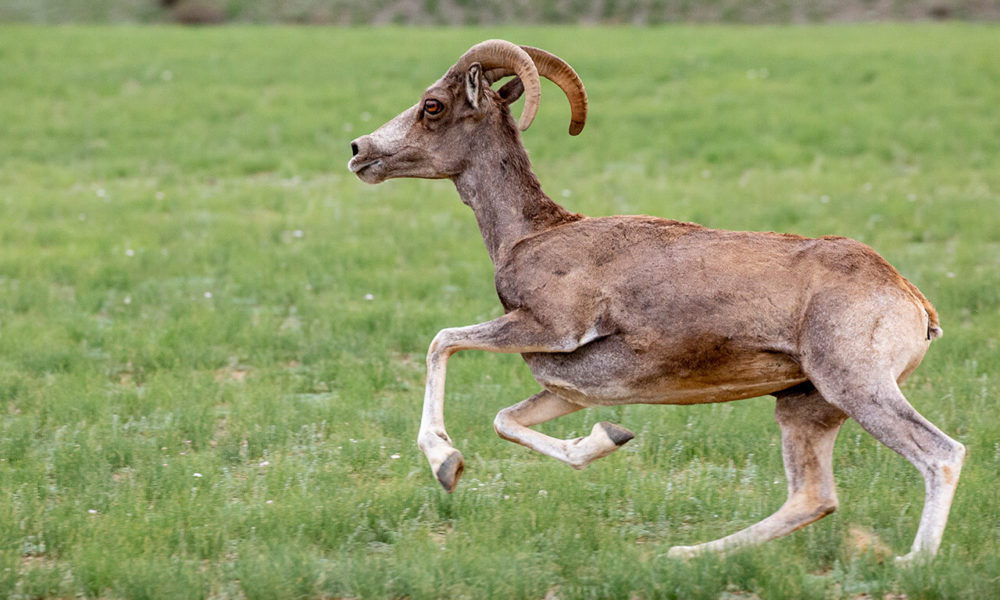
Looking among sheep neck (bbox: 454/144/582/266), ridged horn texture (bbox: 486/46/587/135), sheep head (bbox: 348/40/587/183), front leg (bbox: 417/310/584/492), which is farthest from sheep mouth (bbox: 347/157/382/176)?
front leg (bbox: 417/310/584/492)

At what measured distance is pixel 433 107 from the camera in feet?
22.3

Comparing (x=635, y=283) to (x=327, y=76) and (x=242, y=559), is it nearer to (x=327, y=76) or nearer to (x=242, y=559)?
(x=242, y=559)

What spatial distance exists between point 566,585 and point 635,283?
4.90 feet

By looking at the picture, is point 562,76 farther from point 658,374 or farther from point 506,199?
point 658,374

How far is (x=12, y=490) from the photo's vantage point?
22.0 ft

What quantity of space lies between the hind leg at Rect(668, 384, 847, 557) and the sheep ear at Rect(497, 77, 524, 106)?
7.40 ft

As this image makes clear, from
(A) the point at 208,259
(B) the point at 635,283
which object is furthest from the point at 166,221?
(B) the point at 635,283

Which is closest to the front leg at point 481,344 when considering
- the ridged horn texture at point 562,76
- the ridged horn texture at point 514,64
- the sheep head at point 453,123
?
the ridged horn texture at point 514,64

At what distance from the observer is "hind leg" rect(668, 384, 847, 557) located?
5910mm

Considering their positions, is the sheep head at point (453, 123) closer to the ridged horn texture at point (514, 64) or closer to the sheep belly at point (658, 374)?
the ridged horn texture at point (514, 64)

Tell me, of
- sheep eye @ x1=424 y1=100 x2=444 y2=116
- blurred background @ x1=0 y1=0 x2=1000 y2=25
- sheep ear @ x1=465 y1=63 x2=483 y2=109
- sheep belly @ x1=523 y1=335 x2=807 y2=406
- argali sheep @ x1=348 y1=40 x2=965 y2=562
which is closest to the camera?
argali sheep @ x1=348 y1=40 x2=965 y2=562

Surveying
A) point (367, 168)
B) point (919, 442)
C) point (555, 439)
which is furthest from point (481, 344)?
point (919, 442)

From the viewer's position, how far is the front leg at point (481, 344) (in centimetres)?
591

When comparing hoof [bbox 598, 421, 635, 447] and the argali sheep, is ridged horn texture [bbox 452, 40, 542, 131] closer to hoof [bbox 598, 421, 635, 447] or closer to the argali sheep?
the argali sheep
